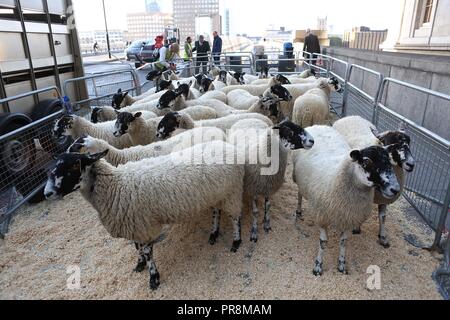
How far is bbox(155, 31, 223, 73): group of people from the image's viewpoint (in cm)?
1186

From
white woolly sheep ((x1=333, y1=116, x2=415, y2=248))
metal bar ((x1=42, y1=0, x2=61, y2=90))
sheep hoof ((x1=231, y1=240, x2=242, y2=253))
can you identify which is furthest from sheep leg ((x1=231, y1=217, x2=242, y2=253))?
metal bar ((x1=42, y1=0, x2=61, y2=90))

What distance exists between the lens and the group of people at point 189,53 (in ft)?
38.9

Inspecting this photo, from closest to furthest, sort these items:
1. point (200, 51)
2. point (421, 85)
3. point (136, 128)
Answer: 1. point (136, 128)
2. point (421, 85)
3. point (200, 51)

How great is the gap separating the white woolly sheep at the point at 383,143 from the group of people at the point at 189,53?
314 inches

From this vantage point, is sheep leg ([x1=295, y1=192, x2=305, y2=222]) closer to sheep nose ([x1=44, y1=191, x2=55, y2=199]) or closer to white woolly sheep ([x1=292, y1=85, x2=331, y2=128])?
white woolly sheep ([x1=292, y1=85, x2=331, y2=128])

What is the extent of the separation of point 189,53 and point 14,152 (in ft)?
34.9

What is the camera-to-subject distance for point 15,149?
184 inches

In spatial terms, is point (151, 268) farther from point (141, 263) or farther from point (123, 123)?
point (123, 123)

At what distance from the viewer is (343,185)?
119 inches

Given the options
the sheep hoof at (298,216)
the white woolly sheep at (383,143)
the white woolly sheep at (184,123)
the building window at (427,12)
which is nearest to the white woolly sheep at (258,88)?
the white woolly sheep at (184,123)

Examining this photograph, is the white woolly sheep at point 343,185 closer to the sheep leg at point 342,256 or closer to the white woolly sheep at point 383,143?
the sheep leg at point 342,256

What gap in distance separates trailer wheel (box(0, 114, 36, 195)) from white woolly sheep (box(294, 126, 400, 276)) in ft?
13.1

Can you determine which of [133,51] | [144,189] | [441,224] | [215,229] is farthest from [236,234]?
[133,51]
